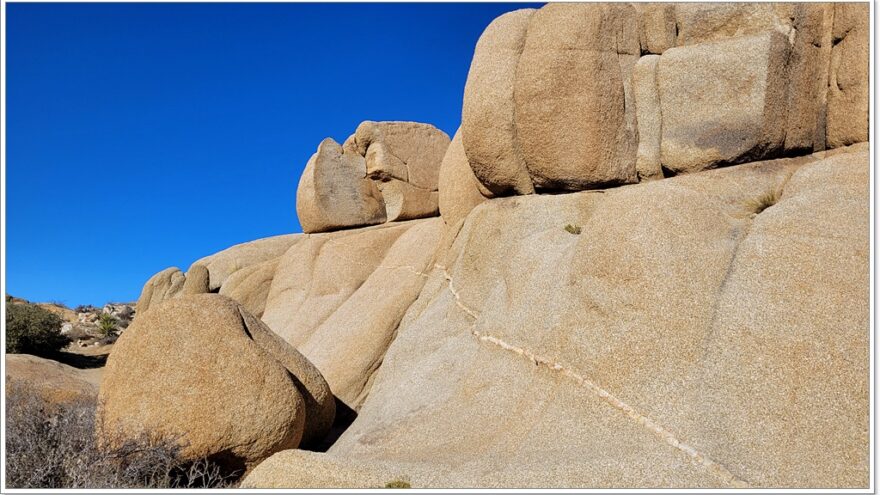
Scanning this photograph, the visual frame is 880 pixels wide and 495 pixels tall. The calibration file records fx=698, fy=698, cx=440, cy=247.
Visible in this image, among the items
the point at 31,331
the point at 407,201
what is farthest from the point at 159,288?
the point at 407,201

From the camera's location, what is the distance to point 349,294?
→ 594 inches

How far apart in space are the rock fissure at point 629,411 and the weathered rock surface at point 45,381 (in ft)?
20.0

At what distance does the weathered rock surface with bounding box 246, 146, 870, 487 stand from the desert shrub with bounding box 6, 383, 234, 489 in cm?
172

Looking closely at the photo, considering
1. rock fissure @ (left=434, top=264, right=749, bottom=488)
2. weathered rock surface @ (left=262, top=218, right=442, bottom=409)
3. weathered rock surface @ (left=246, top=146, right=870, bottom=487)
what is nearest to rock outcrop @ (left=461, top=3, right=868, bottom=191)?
→ weathered rock surface @ (left=246, top=146, right=870, bottom=487)

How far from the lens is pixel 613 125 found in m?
10.2

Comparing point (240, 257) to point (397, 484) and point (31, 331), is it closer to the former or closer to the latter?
point (31, 331)

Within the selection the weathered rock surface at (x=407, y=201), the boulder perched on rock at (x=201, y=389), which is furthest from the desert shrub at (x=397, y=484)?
the weathered rock surface at (x=407, y=201)

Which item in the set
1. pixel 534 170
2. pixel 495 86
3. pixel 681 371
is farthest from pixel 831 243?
pixel 495 86

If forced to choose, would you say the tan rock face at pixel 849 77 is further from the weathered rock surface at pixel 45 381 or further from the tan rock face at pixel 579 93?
the weathered rock surface at pixel 45 381

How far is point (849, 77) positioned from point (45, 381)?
12.3 metres

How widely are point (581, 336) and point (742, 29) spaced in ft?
17.8

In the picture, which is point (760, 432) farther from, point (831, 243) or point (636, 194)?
point (636, 194)

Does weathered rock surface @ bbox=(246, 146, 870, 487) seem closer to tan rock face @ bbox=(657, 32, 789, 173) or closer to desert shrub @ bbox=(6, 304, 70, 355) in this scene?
tan rock face @ bbox=(657, 32, 789, 173)

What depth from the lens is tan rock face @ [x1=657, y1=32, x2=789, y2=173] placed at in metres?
9.27
